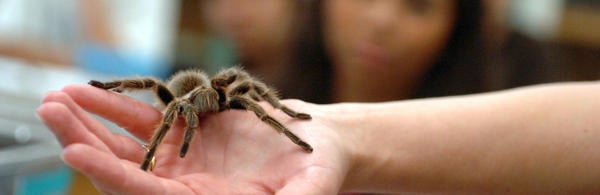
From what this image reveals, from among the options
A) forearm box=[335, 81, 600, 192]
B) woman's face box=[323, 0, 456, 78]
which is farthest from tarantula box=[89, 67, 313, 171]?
woman's face box=[323, 0, 456, 78]

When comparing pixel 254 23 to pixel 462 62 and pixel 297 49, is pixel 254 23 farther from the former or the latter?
pixel 462 62

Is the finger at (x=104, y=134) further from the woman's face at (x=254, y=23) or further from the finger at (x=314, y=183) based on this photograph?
the woman's face at (x=254, y=23)

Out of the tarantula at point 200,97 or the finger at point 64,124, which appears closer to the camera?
the finger at point 64,124

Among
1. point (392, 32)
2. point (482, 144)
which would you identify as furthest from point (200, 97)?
point (392, 32)

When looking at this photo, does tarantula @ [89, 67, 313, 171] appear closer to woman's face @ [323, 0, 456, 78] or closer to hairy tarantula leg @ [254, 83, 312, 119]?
hairy tarantula leg @ [254, 83, 312, 119]

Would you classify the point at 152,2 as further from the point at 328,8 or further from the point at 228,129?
the point at 228,129

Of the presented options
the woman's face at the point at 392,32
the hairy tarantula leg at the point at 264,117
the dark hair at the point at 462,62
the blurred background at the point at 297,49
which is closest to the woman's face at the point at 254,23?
the blurred background at the point at 297,49
